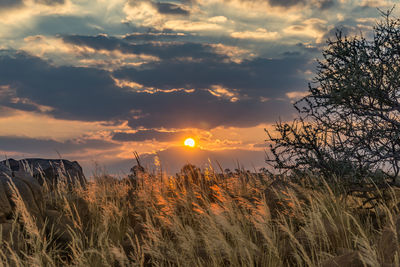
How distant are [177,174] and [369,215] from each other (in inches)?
264

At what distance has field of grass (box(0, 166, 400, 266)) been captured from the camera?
16.7ft

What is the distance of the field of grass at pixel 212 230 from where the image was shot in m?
5.09

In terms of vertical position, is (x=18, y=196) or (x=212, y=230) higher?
(x=18, y=196)

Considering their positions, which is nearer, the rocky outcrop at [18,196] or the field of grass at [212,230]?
the field of grass at [212,230]

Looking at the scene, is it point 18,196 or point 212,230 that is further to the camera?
point 18,196

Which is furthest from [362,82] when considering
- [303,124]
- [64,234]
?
[64,234]

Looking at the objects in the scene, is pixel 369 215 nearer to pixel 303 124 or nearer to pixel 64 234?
pixel 303 124

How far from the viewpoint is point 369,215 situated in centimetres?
702

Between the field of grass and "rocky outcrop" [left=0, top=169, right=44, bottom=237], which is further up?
"rocky outcrop" [left=0, top=169, right=44, bottom=237]

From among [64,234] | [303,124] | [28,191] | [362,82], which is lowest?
[64,234]

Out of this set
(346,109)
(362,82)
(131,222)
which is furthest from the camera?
(131,222)

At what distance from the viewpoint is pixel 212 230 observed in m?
5.86

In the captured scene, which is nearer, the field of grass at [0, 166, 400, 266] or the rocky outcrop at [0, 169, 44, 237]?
the field of grass at [0, 166, 400, 266]

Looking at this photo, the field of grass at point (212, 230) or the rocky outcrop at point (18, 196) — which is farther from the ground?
the rocky outcrop at point (18, 196)
